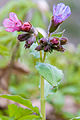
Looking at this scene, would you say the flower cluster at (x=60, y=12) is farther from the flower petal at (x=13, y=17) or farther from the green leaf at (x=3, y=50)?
the green leaf at (x=3, y=50)

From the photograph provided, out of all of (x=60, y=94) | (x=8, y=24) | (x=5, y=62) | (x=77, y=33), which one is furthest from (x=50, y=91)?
(x=77, y=33)

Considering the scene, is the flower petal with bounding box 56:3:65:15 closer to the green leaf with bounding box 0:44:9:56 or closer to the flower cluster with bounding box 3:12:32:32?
the flower cluster with bounding box 3:12:32:32

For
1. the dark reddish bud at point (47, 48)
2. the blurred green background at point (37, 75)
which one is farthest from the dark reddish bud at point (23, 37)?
the blurred green background at point (37, 75)

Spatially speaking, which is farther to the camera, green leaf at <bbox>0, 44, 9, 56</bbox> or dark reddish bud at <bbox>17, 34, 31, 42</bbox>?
green leaf at <bbox>0, 44, 9, 56</bbox>

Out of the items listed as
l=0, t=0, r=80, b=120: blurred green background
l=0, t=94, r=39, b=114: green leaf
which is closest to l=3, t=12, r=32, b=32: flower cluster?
l=0, t=94, r=39, b=114: green leaf

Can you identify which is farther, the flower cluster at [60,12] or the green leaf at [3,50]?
the green leaf at [3,50]

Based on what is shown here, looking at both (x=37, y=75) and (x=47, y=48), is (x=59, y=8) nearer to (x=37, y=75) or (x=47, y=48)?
(x=47, y=48)

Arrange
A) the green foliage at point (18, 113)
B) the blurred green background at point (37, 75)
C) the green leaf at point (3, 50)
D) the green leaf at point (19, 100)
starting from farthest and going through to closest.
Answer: the blurred green background at point (37, 75) → the green leaf at point (3, 50) → the green foliage at point (18, 113) → the green leaf at point (19, 100)

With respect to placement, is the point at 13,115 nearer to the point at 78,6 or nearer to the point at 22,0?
the point at 22,0
